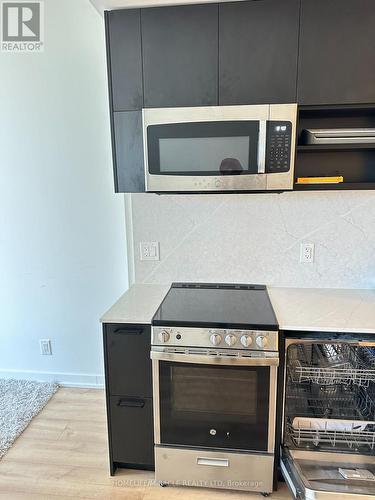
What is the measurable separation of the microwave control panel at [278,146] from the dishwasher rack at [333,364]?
35.6 inches

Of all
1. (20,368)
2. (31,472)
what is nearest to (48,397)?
(20,368)

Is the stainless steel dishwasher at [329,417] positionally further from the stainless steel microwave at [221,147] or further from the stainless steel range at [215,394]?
the stainless steel microwave at [221,147]

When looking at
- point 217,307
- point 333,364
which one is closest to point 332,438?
point 333,364

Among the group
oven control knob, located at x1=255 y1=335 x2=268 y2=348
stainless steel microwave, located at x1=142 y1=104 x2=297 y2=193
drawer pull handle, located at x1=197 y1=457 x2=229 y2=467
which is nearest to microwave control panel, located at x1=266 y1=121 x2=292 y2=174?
stainless steel microwave, located at x1=142 y1=104 x2=297 y2=193

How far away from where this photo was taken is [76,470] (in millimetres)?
1907

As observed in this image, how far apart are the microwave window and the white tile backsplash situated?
1.28ft

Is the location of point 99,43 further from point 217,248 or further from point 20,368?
point 20,368

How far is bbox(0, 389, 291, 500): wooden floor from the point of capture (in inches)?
69.3

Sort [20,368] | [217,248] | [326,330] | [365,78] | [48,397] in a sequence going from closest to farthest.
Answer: [326,330] → [365,78] → [217,248] → [48,397] → [20,368]

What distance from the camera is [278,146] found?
1.71 m

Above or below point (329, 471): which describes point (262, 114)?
above

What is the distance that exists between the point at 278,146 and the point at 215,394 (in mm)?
1218

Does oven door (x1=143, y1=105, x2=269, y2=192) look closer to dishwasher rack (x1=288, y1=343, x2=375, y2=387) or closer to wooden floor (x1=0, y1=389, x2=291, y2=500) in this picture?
dishwasher rack (x1=288, y1=343, x2=375, y2=387)

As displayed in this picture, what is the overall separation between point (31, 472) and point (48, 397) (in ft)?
2.14
